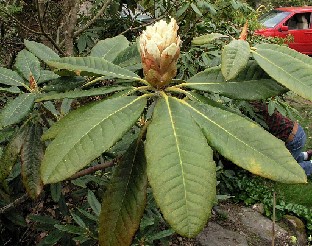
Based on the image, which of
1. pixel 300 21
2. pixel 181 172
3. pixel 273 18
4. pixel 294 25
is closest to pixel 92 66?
pixel 181 172

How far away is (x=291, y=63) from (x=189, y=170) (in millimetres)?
491

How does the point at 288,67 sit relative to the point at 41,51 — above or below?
below

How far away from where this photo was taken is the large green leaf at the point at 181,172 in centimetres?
77

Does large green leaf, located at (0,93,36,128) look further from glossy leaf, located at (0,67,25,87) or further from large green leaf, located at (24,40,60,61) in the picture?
large green leaf, located at (24,40,60,61)

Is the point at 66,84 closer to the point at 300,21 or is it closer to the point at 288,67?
the point at 288,67

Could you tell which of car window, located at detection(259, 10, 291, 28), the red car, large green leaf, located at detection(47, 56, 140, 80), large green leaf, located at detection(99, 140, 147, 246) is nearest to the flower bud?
large green leaf, located at detection(47, 56, 140, 80)

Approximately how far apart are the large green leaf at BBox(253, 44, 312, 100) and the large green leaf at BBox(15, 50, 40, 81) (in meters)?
0.82

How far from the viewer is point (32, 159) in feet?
4.46

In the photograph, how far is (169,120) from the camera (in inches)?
37.7

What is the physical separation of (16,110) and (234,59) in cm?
71

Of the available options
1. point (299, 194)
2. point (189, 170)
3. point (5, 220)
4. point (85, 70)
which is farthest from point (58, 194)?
point (299, 194)

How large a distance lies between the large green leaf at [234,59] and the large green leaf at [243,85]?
7 centimetres

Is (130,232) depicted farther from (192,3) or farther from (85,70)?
(192,3)

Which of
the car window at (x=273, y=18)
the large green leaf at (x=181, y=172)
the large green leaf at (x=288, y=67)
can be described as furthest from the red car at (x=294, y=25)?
the large green leaf at (x=181, y=172)
